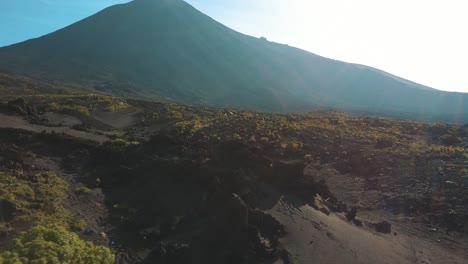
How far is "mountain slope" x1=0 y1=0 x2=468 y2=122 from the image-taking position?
12612cm

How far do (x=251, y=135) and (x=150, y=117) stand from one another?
15.5 meters

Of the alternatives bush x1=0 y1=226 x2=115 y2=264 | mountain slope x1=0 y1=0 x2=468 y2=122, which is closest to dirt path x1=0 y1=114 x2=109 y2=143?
bush x1=0 y1=226 x2=115 y2=264

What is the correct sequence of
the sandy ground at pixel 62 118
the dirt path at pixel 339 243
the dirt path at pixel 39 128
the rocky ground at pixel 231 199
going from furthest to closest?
the sandy ground at pixel 62 118, the dirt path at pixel 39 128, the dirt path at pixel 339 243, the rocky ground at pixel 231 199

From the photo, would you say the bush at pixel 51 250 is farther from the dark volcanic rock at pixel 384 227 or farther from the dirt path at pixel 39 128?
the dirt path at pixel 39 128

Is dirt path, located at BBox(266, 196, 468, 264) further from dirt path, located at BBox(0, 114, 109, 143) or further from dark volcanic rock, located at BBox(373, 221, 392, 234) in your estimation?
dirt path, located at BBox(0, 114, 109, 143)

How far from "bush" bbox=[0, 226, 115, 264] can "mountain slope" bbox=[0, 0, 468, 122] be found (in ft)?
326

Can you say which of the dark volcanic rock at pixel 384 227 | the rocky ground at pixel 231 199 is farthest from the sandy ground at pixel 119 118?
the dark volcanic rock at pixel 384 227

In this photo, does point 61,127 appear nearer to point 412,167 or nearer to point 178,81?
point 412,167

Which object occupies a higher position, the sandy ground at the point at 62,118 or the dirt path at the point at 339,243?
the sandy ground at the point at 62,118

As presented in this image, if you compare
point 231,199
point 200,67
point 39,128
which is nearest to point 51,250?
point 231,199

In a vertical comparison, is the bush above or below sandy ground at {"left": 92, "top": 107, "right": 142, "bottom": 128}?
above

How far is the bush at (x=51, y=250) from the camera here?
31.7 ft

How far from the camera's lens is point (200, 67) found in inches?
6053

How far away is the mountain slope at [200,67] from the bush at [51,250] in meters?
99.5
